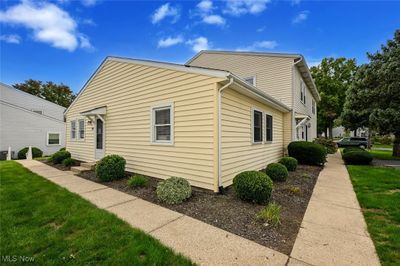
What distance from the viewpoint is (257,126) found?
810 cm

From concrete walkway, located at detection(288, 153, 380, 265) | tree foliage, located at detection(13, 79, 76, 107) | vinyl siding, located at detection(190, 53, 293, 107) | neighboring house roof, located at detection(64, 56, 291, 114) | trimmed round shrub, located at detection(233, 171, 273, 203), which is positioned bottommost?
concrete walkway, located at detection(288, 153, 380, 265)

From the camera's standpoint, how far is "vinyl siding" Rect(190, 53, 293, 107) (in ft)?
36.9

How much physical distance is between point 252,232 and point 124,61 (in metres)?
7.99

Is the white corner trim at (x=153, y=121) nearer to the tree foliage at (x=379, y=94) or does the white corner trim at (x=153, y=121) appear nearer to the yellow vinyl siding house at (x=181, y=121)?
the yellow vinyl siding house at (x=181, y=121)

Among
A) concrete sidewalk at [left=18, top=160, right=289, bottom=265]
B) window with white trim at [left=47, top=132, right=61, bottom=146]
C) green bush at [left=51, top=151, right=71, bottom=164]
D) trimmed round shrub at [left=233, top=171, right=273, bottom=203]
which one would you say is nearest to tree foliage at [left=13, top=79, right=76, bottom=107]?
window with white trim at [left=47, top=132, right=61, bottom=146]

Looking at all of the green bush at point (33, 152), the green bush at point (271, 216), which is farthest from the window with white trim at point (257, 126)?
the green bush at point (33, 152)

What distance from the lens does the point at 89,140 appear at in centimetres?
1061

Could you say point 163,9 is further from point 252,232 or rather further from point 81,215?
point 252,232

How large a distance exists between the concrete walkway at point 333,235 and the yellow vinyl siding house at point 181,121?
235 cm

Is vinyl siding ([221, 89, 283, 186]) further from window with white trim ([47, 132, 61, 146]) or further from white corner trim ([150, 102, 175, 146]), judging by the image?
window with white trim ([47, 132, 61, 146])

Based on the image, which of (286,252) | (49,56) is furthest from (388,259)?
(49,56)

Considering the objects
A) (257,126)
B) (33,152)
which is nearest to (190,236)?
(257,126)

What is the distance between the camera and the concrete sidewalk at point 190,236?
108 inches

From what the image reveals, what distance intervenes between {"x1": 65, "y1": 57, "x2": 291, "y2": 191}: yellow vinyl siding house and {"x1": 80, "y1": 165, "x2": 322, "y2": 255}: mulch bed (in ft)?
1.91
